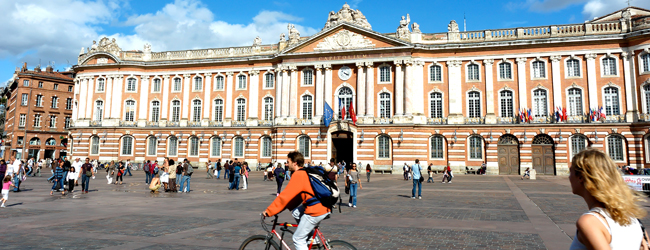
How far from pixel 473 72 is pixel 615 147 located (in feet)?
45.9

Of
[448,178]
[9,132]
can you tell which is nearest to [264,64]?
[448,178]

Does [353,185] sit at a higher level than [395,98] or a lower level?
lower

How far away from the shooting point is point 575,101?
39.6 metres

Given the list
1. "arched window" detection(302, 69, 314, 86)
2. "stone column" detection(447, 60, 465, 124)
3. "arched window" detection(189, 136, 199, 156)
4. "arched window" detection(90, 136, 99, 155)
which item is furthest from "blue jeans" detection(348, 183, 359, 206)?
"arched window" detection(90, 136, 99, 155)

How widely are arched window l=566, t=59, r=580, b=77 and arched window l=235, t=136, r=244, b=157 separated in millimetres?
34179

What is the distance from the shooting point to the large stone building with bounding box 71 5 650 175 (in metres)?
38.8

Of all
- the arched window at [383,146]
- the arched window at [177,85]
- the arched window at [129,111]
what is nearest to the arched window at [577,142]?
the arched window at [383,146]

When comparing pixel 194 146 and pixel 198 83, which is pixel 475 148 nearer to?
pixel 194 146

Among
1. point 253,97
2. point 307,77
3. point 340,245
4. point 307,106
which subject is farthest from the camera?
point 253,97

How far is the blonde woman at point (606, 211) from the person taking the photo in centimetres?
285

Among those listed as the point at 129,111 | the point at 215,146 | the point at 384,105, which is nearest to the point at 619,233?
the point at 384,105

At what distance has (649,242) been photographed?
3.10m

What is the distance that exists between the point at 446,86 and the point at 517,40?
25.6 feet

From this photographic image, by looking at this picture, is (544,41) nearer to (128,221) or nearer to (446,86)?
(446,86)
